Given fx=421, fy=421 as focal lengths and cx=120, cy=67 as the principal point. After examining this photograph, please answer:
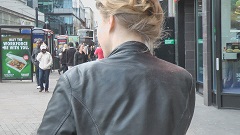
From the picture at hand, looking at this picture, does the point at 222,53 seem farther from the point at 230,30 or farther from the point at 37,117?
the point at 37,117

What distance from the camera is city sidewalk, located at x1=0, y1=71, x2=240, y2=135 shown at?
7.18m

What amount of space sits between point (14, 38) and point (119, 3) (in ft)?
52.2

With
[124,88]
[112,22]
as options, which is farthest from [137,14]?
[124,88]

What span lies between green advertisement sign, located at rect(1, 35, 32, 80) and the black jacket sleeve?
1554 centimetres

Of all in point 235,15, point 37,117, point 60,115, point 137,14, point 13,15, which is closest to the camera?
point 60,115

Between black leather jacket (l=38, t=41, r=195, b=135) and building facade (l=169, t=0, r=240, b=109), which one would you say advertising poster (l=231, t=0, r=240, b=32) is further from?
black leather jacket (l=38, t=41, r=195, b=135)

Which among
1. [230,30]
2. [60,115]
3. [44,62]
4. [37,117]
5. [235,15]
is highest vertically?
[235,15]

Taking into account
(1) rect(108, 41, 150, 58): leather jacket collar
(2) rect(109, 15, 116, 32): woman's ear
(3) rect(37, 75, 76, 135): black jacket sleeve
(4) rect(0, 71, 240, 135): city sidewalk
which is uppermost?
(2) rect(109, 15, 116, 32): woman's ear

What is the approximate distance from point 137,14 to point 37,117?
7398 mm

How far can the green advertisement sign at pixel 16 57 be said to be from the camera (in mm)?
16672

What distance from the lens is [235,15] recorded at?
9461mm

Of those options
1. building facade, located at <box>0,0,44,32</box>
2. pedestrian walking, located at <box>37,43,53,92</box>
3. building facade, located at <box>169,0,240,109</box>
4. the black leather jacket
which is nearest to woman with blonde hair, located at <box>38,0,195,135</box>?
the black leather jacket

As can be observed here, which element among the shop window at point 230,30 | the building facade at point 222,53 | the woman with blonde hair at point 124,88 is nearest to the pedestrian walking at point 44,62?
the building facade at point 222,53

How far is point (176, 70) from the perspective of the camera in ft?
5.58
